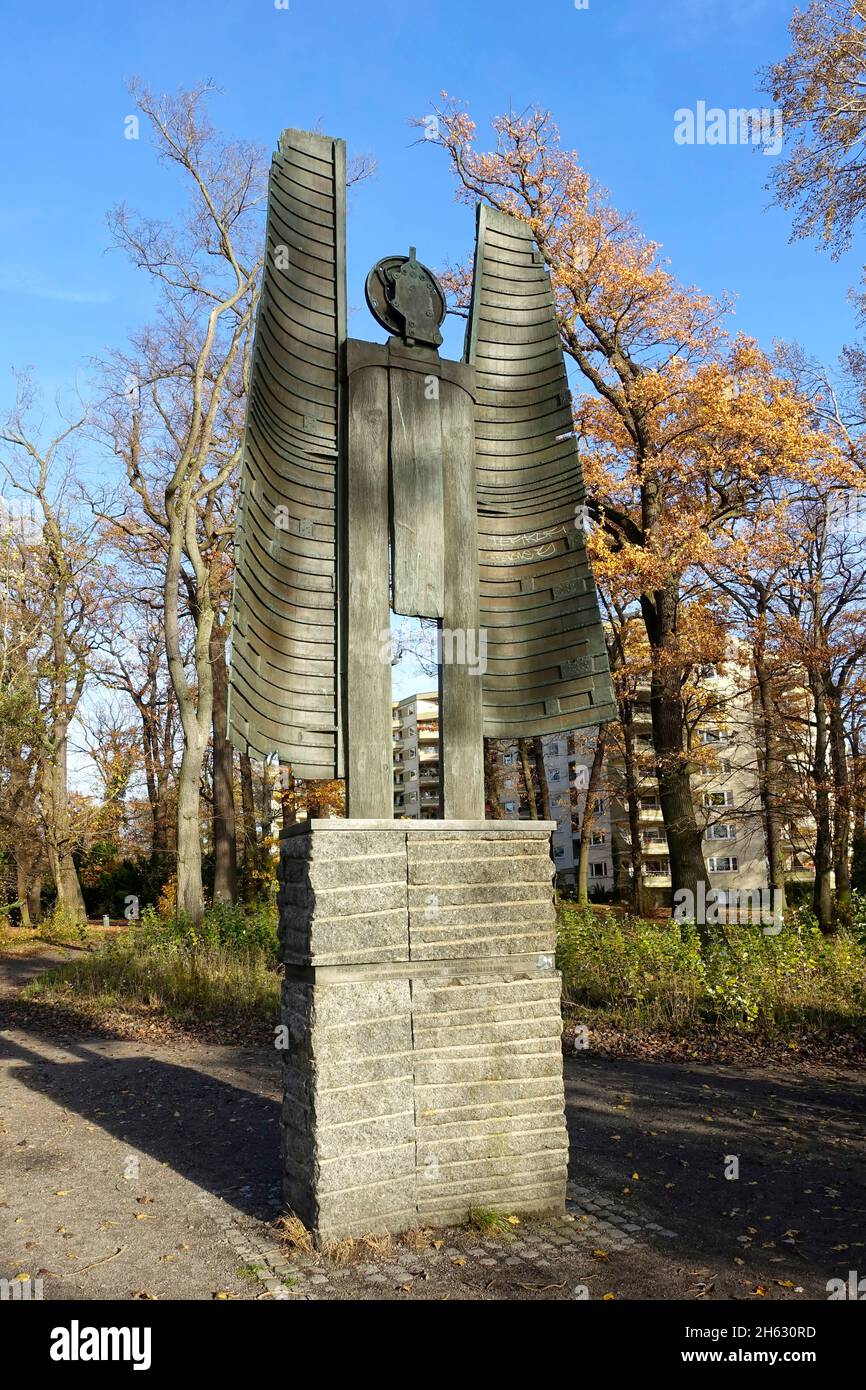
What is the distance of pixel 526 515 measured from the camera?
6059 mm

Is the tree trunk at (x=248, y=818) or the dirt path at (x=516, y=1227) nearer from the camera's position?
the dirt path at (x=516, y=1227)

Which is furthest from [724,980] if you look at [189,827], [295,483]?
[189,827]

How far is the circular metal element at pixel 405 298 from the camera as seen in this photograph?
5660mm

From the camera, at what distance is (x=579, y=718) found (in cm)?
578

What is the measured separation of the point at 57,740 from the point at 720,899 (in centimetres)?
1494

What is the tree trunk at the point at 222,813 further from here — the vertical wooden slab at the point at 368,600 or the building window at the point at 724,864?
the building window at the point at 724,864

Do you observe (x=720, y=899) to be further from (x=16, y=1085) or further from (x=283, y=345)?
(x=283, y=345)

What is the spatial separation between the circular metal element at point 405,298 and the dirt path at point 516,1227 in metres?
4.87

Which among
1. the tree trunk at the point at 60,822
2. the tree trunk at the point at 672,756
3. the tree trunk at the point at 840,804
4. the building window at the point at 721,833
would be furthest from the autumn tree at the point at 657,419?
the building window at the point at 721,833

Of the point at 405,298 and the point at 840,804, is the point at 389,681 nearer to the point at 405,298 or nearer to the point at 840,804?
the point at 405,298

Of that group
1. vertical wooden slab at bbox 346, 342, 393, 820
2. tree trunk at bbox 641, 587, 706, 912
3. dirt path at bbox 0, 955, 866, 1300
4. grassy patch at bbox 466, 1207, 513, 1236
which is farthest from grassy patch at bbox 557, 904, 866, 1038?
vertical wooden slab at bbox 346, 342, 393, 820

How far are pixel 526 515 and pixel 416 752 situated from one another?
59.7 meters

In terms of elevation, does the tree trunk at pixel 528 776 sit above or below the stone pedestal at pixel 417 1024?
above

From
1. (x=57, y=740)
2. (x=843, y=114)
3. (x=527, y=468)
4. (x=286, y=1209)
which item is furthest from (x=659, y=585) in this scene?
(x=57, y=740)
